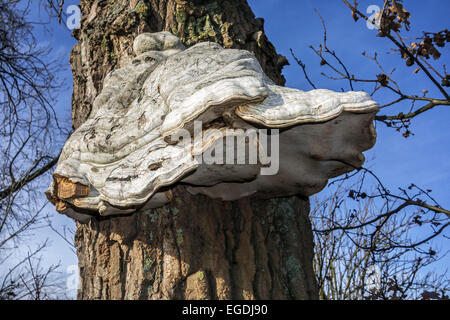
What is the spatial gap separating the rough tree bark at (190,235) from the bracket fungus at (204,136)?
0.20 m

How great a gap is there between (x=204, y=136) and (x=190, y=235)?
863mm

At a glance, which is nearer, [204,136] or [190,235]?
[204,136]

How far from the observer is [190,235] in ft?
9.29

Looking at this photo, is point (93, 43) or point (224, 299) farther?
point (93, 43)

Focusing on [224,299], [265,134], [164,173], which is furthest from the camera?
[224,299]

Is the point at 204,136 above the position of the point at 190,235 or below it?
above

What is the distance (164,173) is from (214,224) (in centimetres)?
87

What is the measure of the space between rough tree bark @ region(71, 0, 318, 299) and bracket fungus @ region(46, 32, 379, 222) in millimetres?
200

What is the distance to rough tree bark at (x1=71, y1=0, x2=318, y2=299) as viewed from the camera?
2756mm

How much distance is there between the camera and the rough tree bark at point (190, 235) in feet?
9.04

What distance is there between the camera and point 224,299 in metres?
2.68
